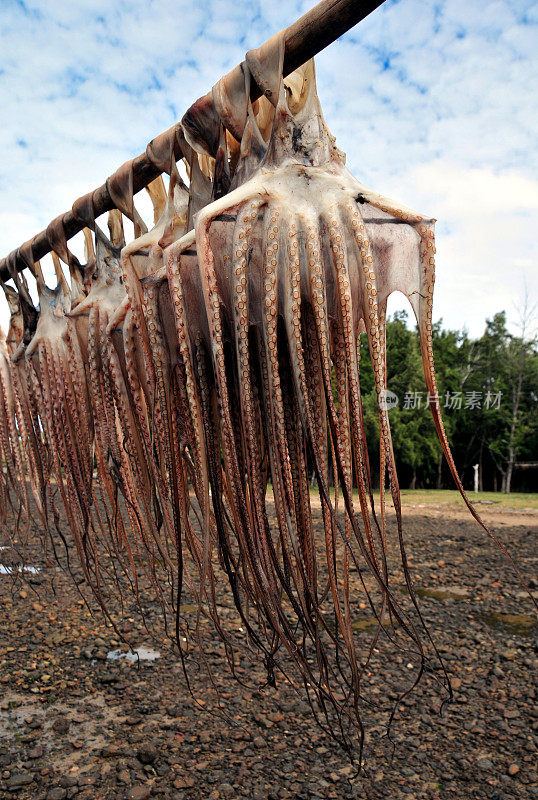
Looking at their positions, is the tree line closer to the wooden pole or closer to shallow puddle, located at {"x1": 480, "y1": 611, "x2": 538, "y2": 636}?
shallow puddle, located at {"x1": 480, "y1": 611, "x2": 538, "y2": 636}

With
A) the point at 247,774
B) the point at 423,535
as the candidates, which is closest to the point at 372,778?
the point at 247,774

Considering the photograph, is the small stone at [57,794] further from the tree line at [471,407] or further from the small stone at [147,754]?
the tree line at [471,407]

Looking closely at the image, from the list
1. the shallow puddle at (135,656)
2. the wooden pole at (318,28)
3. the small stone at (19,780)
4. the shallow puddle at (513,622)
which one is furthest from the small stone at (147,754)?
the shallow puddle at (513,622)

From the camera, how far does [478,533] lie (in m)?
11.8

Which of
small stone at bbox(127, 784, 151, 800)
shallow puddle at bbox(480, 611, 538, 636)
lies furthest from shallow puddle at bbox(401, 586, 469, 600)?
small stone at bbox(127, 784, 151, 800)

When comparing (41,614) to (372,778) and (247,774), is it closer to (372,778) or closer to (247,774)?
(247,774)

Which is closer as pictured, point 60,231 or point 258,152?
point 258,152

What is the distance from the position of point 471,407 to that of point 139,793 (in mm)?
27908

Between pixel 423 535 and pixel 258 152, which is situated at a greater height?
pixel 258 152

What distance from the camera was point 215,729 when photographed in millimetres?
3992

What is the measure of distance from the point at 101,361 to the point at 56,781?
284 centimetres

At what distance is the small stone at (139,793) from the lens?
10.2 feet

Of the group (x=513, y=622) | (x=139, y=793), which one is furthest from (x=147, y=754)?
(x=513, y=622)

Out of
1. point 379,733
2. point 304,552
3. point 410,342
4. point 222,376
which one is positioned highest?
point 410,342
